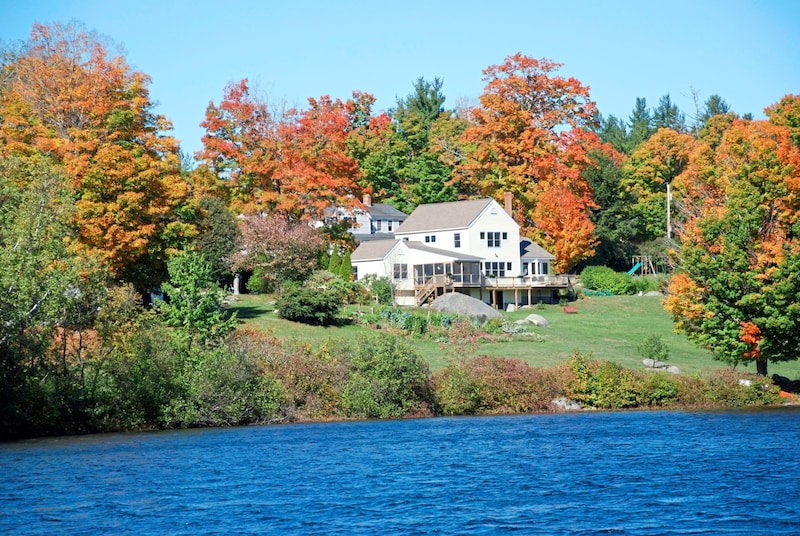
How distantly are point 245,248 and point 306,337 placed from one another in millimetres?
16811

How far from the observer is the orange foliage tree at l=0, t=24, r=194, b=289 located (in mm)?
52625

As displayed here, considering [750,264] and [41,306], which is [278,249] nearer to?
[41,306]

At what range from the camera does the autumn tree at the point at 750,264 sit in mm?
41875

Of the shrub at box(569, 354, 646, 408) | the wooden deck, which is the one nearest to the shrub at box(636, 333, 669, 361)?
the shrub at box(569, 354, 646, 408)

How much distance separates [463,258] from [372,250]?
7.13 meters

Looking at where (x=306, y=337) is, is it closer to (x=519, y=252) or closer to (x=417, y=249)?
(x=417, y=249)

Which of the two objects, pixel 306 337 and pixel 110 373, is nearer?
pixel 110 373

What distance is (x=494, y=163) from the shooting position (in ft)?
290

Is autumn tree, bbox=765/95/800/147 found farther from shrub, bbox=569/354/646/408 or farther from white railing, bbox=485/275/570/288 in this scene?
white railing, bbox=485/275/570/288

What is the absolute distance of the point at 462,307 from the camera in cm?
6744

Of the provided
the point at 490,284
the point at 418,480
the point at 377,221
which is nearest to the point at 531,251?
the point at 490,284

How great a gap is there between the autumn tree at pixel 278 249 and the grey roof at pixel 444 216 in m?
14.4

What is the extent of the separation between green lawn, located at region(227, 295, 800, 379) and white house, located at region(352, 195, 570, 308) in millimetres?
4245

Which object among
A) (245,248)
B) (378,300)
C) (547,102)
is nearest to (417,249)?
(378,300)
